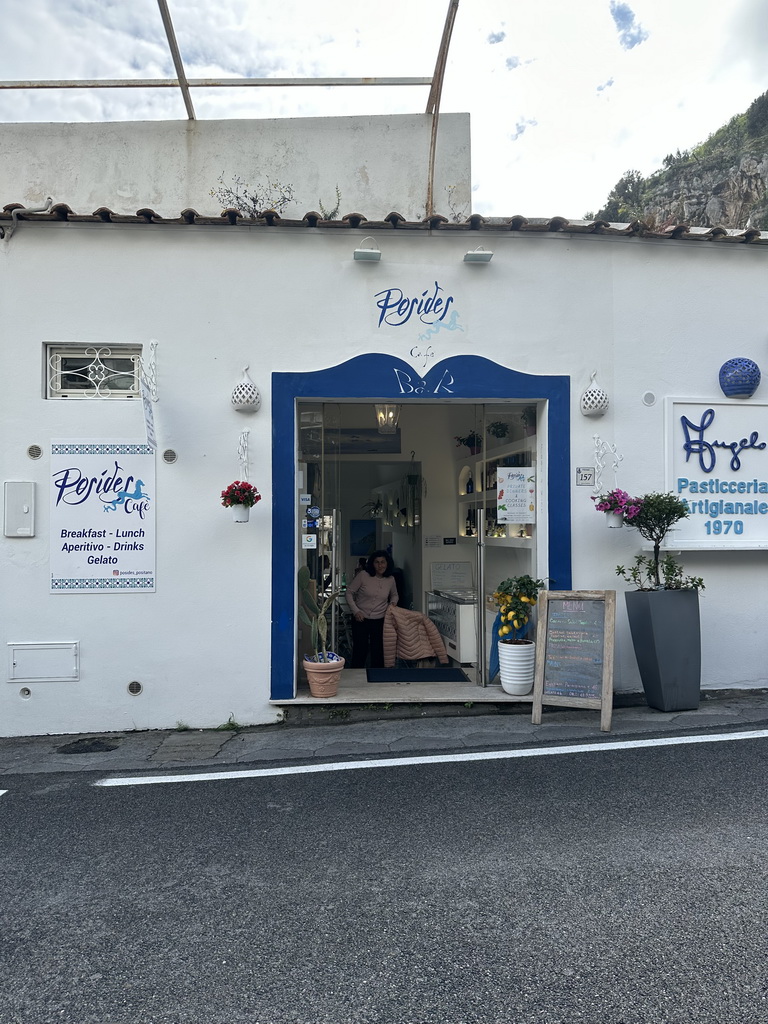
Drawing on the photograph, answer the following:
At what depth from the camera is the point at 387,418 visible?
1009 centimetres

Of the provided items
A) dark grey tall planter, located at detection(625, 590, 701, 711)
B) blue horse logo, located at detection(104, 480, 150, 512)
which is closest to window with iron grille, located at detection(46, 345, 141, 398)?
blue horse logo, located at detection(104, 480, 150, 512)

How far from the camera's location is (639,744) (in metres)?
5.57

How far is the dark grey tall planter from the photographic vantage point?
21.2 feet

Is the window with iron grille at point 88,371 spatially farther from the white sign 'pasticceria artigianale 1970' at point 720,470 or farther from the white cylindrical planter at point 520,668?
the white sign 'pasticceria artigianale 1970' at point 720,470

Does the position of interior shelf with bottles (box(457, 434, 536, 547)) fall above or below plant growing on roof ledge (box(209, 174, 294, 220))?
below

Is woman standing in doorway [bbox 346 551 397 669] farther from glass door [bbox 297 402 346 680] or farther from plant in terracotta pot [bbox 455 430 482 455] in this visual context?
plant in terracotta pot [bbox 455 430 482 455]

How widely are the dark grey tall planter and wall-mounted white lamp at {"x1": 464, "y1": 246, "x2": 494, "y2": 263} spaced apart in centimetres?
316

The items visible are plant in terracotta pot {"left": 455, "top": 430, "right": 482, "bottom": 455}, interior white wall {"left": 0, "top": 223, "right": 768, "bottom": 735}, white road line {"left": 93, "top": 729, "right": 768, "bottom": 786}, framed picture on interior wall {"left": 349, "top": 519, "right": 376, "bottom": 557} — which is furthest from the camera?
framed picture on interior wall {"left": 349, "top": 519, "right": 376, "bottom": 557}

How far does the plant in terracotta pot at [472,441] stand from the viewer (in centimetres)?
834

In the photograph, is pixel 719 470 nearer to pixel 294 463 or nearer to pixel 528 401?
pixel 528 401

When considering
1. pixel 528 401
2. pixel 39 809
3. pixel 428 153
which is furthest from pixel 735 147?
pixel 39 809

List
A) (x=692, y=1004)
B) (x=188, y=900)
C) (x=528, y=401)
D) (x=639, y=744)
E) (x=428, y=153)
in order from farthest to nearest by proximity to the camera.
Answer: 1. (x=428, y=153)
2. (x=528, y=401)
3. (x=639, y=744)
4. (x=188, y=900)
5. (x=692, y=1004)

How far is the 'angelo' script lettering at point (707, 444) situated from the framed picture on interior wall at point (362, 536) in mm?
6506

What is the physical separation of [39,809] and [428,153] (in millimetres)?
7920
